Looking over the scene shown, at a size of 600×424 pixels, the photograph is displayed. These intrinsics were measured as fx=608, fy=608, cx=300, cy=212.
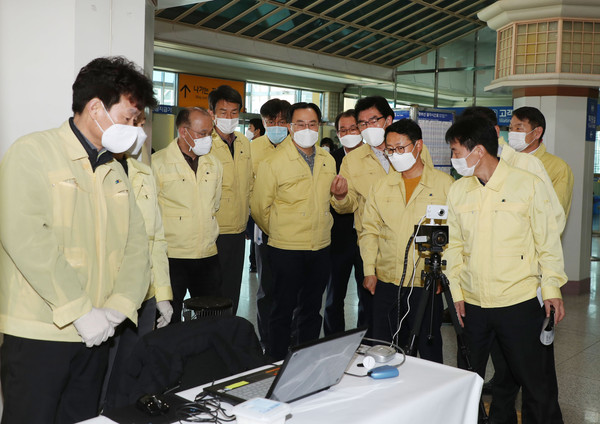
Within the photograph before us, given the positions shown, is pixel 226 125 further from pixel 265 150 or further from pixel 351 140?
pixel 265 150

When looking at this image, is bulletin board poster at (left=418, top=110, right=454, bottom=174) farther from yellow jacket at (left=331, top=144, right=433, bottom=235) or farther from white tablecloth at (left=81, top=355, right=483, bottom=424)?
white tablecloth at (left=81, top=355, right=483, bottom=424)

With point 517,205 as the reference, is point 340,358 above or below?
below

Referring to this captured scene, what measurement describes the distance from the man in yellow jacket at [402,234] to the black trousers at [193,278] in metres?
0.90

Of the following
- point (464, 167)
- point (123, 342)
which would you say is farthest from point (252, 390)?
point (464, 167)

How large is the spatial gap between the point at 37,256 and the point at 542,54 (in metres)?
6.32

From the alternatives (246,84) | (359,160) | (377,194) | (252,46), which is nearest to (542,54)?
(359,160)

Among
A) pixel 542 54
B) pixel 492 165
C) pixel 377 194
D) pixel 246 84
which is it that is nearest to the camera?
pixel 492 165

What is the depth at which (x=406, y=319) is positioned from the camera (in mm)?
3404

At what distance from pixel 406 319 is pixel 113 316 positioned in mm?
1787

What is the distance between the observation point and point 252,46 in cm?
1300

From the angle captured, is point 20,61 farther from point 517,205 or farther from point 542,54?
point 542,54

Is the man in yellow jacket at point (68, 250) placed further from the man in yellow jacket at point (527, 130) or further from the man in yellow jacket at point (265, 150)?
the man in yellow jacket at point (527, 130)

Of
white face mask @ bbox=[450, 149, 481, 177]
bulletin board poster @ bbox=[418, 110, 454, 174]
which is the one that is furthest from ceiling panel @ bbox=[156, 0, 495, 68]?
white face mask @ bbox=[450, 149, 481, 177]

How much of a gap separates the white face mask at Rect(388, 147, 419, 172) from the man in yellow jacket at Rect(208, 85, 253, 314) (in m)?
1.29
